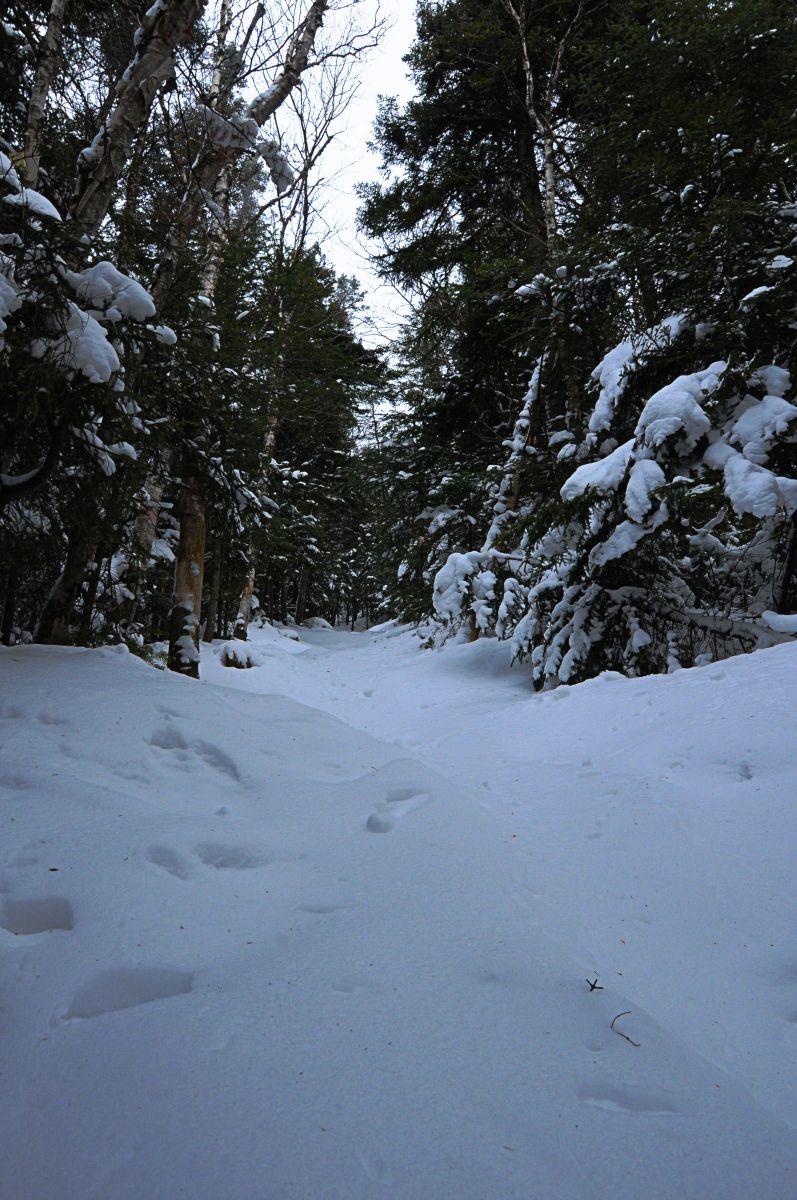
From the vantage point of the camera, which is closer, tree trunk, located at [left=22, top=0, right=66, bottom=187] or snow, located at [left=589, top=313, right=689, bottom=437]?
tree trunk, located at [left=22, top=0, right=66, bottom=187]

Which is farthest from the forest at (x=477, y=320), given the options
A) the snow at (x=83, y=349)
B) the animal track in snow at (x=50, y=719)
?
the animal track in snow at (x=50, y=719)

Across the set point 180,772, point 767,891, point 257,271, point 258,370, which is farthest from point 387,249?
point 767,891

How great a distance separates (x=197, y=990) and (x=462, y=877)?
104cm

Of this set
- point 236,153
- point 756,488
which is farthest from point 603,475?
point 236,153

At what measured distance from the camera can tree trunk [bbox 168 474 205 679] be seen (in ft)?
20.7

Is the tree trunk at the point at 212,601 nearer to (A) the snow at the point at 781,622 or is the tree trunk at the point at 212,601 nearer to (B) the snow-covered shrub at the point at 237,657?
(B) the snow-covered shrub at the point at 237,657

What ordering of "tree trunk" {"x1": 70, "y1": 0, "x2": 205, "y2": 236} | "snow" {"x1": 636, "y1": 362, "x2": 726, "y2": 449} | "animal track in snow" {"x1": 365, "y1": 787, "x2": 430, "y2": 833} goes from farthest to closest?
"snow" {"x1": 636, "y1": 362, "x2": 726, "y2": 449} < "tree trunk" {"x1": 70, "y1": 0, "x2": 205, "y2": 236} < "animal track in snow" {"x1": 365, "y1": 787, "x2": 430, "y2": 833}

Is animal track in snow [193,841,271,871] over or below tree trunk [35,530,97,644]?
below

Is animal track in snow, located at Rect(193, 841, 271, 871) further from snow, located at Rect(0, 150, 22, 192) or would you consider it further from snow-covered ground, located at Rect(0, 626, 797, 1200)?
snow, located at Rect(0, 150, 22, 192)

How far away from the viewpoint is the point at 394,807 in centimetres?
288

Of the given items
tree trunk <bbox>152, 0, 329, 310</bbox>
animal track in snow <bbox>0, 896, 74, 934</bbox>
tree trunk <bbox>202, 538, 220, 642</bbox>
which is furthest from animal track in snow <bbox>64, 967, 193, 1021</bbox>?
tree trunk <bbox>202, 538, 220, 642</bbox>

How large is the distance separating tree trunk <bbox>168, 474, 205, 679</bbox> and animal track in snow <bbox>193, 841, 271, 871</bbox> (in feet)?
14.4

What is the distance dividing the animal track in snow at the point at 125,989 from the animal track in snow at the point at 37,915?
274mm

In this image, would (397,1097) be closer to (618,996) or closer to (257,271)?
(618,996)
